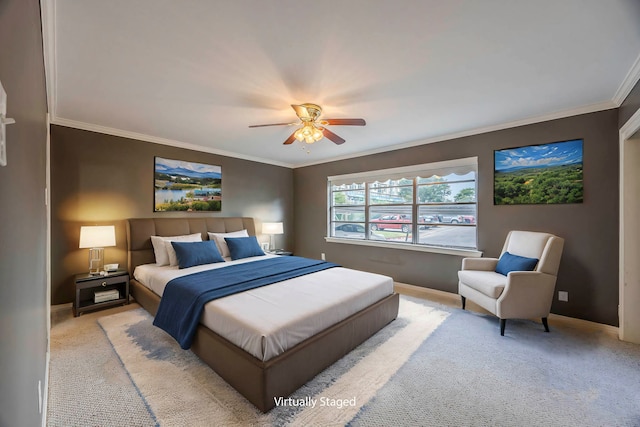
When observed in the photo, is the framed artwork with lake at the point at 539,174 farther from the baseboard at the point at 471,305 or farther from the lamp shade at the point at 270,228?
the lamp shade at the point at 270,228

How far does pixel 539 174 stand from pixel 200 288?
422 cm

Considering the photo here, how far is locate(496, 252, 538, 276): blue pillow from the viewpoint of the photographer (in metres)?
2.92

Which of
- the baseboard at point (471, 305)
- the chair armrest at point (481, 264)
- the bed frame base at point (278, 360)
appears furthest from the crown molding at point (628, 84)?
the bed frame base at point (278, 360)

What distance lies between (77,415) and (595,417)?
3.43 meters

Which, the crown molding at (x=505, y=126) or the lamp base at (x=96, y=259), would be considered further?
the lamp base at (x=96, y=259)

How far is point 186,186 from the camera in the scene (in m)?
4.53

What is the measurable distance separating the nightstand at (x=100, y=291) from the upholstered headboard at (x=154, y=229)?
0.30 m

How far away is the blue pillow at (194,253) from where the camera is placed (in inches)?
139

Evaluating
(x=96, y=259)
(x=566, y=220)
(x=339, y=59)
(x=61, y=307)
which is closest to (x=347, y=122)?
(x=339, y=59)

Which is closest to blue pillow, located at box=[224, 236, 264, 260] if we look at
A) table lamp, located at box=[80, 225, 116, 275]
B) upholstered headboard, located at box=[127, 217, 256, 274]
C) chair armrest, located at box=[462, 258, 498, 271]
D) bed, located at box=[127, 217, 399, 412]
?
upholstered headboard, located at box=[127, 217, 256, 274]

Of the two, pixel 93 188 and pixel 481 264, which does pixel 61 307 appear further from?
pixel 481 264

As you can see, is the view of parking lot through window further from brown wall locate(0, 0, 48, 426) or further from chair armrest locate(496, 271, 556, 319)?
brown wall locate(0, 0, 48, 426)

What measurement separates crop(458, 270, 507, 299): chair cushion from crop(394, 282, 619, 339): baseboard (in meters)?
0.52

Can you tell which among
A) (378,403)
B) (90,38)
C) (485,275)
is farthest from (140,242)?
(485,275)
